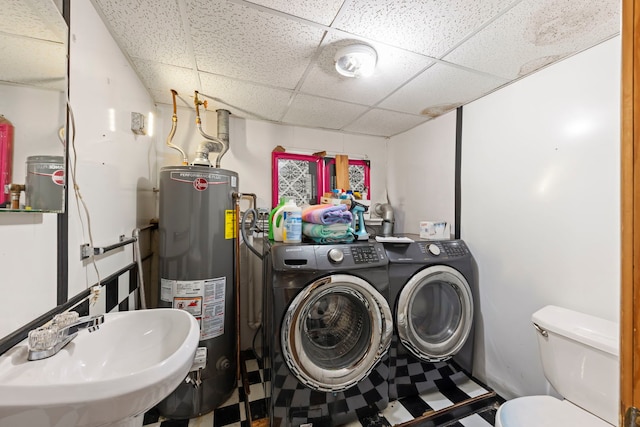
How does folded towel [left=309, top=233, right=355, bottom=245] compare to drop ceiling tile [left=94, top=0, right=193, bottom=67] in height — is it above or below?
below

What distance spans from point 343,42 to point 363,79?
37 centimetres

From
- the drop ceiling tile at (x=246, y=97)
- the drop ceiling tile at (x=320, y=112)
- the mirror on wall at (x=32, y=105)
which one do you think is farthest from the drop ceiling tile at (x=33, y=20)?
the drop ceiling tile at (x=320, y=112)

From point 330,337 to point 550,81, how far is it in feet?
6.78

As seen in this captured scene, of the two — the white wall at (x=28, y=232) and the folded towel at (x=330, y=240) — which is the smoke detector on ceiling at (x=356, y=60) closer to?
the folded towel at (x=330, y=240)

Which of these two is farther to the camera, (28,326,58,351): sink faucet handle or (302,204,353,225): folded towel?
(302,204,353,225): folded towel

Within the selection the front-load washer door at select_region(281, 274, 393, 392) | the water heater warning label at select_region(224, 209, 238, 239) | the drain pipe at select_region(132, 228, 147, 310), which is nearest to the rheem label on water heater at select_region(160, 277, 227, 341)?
the drain pipe at select_region(132, 228, 147, 310)

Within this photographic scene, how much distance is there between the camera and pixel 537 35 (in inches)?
46.7

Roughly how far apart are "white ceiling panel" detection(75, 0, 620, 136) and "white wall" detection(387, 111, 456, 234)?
1.17 ft

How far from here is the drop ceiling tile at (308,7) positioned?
1006mm

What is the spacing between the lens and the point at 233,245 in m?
1.67

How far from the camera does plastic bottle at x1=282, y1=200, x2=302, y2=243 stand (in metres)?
1.52

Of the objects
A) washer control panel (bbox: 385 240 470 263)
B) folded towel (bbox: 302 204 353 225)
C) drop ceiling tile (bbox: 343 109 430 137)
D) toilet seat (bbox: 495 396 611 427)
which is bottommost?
toilet seat (bbox: 495 396 611 427)

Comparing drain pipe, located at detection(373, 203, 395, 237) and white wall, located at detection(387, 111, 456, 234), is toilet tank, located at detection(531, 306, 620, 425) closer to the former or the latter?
white wall, located at detection(387, 111, 456, 234)

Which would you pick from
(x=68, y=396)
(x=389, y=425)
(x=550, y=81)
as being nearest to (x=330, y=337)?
(x=389, y=425)
